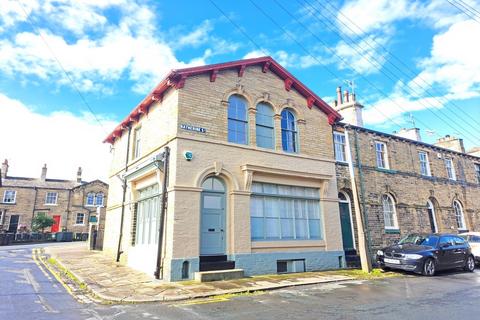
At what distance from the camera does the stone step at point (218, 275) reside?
385 inches

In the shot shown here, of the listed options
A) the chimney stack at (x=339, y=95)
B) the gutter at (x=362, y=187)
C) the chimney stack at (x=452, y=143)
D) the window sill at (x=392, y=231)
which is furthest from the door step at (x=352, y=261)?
the chimney stack at (x=452, y=143)

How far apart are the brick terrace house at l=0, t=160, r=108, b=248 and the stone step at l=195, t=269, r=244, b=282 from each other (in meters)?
34.5

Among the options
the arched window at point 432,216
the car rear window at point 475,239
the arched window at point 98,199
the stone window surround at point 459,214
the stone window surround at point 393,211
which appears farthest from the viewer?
the arched window at point 98,199

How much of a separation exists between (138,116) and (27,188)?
33.6 meters

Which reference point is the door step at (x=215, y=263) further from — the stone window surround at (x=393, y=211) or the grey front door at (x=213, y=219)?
the stone window surround at (x=393, y=211)

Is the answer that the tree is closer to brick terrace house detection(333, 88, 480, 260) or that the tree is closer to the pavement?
the pavement

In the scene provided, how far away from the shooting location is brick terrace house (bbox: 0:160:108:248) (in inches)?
1513

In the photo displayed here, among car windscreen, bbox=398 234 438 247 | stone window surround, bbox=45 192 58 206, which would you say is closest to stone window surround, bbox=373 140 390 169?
car windscreen, bbox=398 234 438 247

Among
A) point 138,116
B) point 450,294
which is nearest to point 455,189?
point 450,294

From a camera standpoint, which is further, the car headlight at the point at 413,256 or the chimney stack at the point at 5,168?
the chimney stack at the point at 5,168

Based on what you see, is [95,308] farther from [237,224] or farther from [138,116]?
[138,116]

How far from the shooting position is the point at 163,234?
10.7m

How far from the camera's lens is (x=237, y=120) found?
1295 centimetres

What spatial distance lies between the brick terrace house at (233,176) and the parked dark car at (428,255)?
7.53 ft
